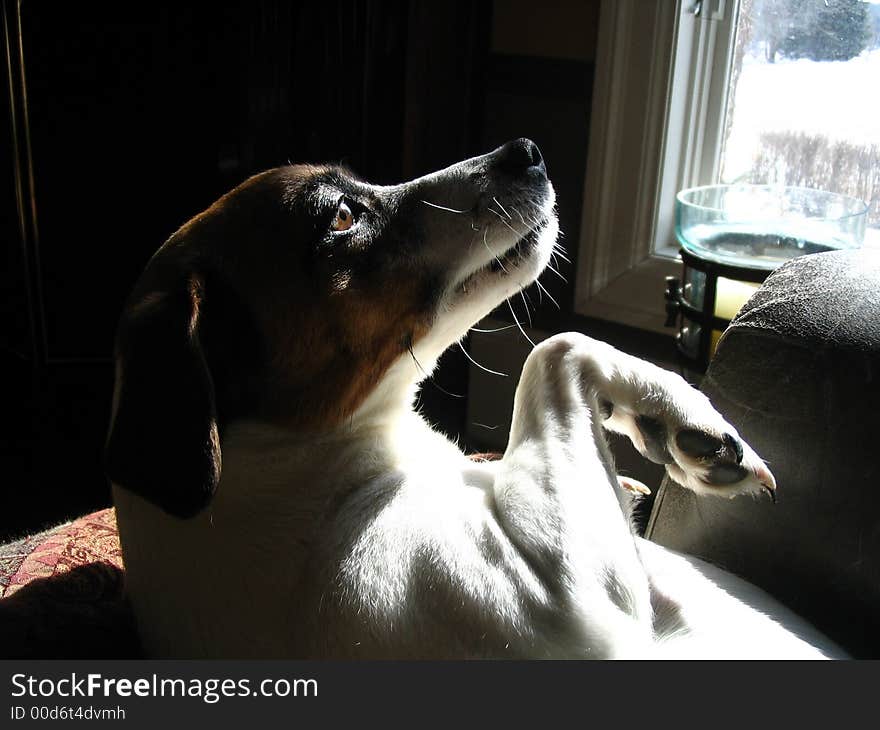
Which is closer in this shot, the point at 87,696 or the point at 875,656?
the point at 87,696

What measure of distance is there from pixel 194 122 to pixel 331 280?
1.64m

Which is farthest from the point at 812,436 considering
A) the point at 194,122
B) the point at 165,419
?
the point at 194,122

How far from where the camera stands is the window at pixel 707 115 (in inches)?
89.0

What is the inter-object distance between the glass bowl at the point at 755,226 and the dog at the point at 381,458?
1.96 feet

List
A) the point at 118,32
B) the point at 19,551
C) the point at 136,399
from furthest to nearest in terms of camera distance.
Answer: the point at 118,32 → the point at 19,551 → the point at 136,399

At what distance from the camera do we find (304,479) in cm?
119

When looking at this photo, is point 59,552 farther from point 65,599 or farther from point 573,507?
point 573,507

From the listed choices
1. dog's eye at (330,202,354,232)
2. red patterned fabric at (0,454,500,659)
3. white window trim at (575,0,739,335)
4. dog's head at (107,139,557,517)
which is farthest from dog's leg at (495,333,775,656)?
white window trim at (575,0,739,335)

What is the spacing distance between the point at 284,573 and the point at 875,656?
26.1 inches

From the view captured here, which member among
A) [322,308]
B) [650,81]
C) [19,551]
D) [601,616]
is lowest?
[19,551]

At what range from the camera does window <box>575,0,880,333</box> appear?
2.26m

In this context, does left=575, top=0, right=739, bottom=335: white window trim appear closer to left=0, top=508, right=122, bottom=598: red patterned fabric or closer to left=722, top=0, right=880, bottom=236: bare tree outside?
left=722, top=0, right=880, bottom=236: bare tree outside

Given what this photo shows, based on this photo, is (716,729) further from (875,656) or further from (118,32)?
(118,32)

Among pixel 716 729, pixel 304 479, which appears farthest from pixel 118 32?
pixel 716 729
